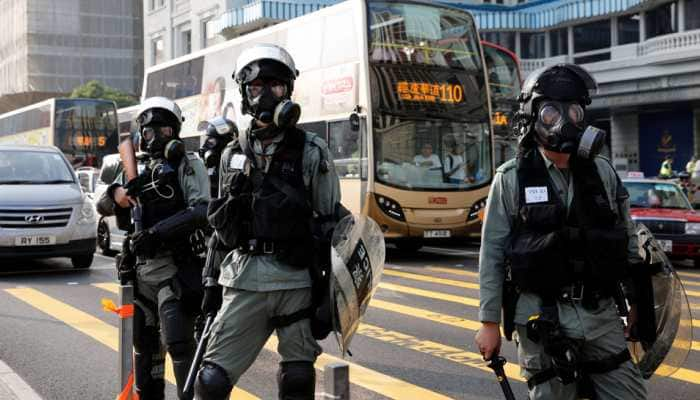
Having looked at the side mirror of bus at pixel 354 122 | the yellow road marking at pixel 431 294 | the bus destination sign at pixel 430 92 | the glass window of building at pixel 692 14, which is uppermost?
the glass window of building at pixel 692 14

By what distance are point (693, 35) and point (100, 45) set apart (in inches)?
2282

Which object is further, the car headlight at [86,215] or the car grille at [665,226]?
the car grille at [665,226]

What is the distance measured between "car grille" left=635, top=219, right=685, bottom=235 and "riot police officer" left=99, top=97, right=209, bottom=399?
9561mm

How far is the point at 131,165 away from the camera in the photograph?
16.0ft

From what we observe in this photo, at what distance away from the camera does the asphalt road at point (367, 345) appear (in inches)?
238

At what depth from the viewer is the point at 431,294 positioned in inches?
412

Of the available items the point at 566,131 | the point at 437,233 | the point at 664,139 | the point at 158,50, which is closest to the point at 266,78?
the point at 566,131

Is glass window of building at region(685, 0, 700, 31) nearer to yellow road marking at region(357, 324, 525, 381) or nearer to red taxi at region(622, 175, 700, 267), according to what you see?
red taxi at region(622, 175, 700, 267)

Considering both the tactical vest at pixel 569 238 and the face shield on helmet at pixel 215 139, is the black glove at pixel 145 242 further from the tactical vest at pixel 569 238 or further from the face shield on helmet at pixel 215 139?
the tactical vest at pixel 569 238

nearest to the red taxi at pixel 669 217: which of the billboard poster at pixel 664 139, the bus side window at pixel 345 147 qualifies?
the bus side window at pixel 345 147

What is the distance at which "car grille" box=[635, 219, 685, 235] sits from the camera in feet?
42.8

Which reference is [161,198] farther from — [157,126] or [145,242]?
[157,126]

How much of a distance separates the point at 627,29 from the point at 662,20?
2404mm

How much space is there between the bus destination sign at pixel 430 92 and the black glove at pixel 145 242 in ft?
32.6
